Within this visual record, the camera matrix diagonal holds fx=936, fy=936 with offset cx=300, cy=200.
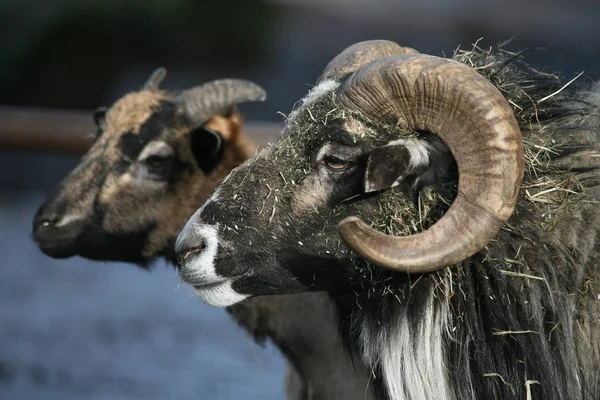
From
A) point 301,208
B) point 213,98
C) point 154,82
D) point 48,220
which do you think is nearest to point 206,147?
point 213,98

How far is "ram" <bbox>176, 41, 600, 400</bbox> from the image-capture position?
400 cm

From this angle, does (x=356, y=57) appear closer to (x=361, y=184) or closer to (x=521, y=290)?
Result: (x=361, y=184)

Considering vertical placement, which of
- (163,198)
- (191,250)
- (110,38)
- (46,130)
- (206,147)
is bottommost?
(110,38)

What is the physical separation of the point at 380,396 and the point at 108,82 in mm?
15725

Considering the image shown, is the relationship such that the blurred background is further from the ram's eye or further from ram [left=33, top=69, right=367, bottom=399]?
the ram's eye

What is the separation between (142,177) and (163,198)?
0.20 m

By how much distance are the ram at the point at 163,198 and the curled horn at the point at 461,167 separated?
2244mm

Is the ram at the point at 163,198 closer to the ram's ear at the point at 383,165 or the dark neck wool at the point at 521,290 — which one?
the dark neck wool at the point at 521,290

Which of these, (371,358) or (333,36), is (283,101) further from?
(371,358)

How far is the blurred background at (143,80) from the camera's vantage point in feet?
32.8

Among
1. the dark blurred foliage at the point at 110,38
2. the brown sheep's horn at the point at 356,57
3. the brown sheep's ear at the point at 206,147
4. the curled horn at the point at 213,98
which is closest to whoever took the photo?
the brown sheep's horn at the point at 356,57

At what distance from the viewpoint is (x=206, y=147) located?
248 inches

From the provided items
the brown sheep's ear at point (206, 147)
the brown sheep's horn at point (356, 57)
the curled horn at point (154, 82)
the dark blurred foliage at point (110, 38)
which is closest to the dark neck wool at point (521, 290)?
the brown sheep's horn at point (356, 57)

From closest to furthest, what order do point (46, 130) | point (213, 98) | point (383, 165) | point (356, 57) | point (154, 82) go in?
point (383, 165) < point (356, 57) < point (213, 98) < point (154, 82) < point (46, 130)
